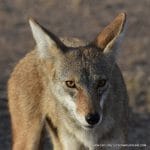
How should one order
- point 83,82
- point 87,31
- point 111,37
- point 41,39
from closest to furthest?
point 83,82 → point 41,39 → point 111,37 → point 87,31

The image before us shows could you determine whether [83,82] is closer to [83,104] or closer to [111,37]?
[83,104]

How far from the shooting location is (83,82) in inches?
331

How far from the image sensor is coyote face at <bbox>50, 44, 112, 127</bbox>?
830 centimetres

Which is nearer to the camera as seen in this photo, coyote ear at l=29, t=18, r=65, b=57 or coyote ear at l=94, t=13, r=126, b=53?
coyote ear at l=29, t=18, r=65, b=57

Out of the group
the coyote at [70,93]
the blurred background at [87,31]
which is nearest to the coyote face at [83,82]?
the coyote at [70,93]

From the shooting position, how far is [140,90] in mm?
13336

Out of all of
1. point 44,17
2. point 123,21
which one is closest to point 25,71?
point 123,21

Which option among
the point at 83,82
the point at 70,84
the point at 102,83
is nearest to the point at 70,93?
the point at 70,84

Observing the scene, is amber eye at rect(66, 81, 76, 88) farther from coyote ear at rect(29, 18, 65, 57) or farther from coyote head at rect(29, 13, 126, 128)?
coyote ear at rect(29, 18, 65, 57)

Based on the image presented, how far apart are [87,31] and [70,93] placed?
9.02 m

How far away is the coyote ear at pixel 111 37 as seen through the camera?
346 inches

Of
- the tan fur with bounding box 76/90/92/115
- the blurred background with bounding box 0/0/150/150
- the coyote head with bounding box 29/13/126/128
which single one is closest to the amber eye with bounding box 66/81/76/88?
the coyote head with bounding box 29/13/126/128

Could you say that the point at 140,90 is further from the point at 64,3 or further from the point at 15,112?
the point at 64,3

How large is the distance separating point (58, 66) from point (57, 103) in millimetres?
447
